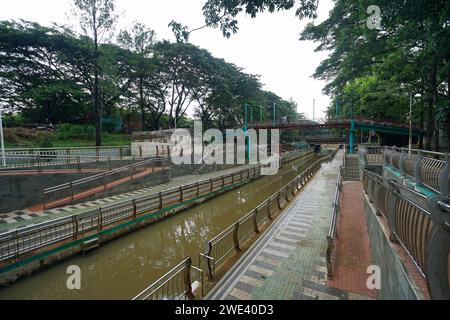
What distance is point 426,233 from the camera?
2.31 metres

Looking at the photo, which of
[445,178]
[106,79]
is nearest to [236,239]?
[445,178]

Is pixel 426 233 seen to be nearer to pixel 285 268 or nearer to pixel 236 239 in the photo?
pixel 285 268

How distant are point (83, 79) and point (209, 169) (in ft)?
58.7

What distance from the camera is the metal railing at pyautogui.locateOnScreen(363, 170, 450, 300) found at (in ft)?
6.17

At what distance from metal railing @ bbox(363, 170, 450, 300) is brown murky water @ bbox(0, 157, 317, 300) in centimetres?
577

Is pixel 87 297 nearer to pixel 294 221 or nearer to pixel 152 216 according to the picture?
pixel 152 216

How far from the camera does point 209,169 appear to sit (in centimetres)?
2192

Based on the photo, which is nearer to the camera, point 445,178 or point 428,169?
point 445,178

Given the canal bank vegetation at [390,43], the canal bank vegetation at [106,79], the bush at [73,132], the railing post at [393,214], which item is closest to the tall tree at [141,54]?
the canal bank vegetation at [106,79]

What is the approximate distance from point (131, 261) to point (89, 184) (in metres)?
6.70

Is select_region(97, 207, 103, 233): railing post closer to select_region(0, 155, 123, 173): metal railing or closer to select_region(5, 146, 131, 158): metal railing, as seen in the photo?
select_region(0, 155, 123, 173): metal railing

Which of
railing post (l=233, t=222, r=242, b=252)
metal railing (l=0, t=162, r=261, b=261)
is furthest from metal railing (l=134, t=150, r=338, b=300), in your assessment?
Answer: metal railing (l=0, t=162, r=261, b=261)

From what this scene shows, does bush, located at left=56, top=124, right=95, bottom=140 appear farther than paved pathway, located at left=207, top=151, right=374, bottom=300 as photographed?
Yes

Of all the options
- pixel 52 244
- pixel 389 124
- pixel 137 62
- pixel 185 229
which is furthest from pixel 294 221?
pixel 137 62
